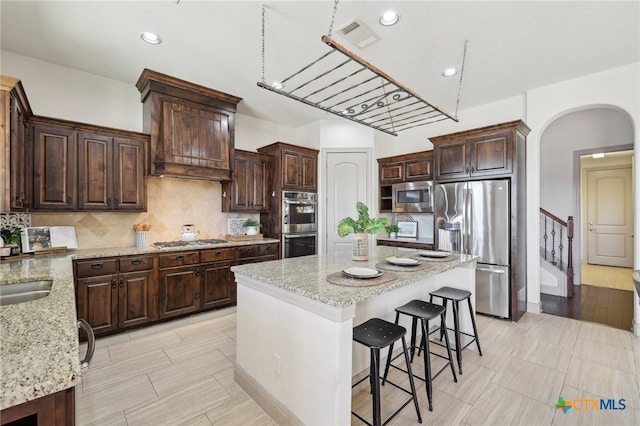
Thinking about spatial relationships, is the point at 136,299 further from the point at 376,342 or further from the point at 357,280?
the point at 376,342

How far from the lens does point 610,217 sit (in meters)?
6.64

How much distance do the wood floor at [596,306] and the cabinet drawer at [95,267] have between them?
5.33 metres

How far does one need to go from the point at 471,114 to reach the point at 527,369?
11.9ft

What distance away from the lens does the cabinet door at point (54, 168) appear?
9.48ft

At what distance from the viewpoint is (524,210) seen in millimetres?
3902

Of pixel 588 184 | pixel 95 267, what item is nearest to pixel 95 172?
pixel 95 267

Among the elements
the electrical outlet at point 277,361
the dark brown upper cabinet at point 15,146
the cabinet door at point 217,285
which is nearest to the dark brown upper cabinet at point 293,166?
the cabinet door at point 217,285

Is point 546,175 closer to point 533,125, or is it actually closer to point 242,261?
point 533,125

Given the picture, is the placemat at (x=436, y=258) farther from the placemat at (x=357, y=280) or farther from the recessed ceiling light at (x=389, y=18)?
the recessed ceiling light at (x=389, y=18)

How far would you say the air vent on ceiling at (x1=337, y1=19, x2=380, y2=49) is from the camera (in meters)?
2.52

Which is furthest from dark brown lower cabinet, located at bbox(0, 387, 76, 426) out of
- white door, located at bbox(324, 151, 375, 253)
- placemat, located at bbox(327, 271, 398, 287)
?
white door, located at bbox(324, 151, 375, 253)

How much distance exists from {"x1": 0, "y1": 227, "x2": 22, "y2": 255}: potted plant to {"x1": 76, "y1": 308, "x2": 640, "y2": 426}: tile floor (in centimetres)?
119

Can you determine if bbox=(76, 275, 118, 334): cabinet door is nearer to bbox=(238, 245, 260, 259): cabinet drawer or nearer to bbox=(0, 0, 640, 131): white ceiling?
bbox=(238, 245, 260, 259): cabinet drawer

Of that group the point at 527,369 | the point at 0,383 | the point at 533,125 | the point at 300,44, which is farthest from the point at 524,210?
the point at 0,383
